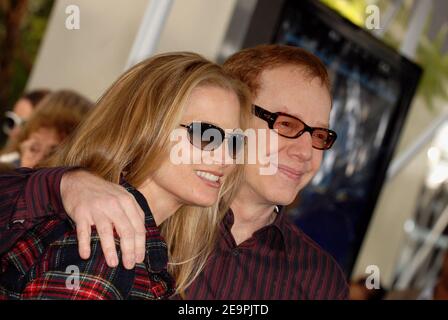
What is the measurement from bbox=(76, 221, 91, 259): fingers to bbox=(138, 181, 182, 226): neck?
A: 0.22 m

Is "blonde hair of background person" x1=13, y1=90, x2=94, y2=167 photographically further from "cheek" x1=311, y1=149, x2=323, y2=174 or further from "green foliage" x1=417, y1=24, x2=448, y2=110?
"green foliage" x1=417, y1=24, x2=448, y2=110

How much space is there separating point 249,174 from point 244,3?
185 cm

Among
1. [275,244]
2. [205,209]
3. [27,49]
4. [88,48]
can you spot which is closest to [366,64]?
[88,48]

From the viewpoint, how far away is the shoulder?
1.62 metres

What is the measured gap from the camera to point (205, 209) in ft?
4.27

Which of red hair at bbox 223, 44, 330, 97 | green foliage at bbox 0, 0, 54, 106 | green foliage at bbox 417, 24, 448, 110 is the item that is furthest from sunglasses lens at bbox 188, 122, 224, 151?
green foliage at bbox 417, 24, 448, 110

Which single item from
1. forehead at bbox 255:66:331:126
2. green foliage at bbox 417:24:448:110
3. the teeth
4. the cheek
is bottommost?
the teeth

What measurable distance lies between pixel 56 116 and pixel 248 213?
1155 mm

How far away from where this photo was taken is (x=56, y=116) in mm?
2496

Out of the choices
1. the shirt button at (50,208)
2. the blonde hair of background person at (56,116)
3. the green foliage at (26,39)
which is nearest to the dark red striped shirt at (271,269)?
the shirt button at (50,208)

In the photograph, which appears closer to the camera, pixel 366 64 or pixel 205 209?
pixel 205 209

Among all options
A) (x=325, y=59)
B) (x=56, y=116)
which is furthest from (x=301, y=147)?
(x=325, y=59)

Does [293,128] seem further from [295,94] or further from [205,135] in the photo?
[205,135]

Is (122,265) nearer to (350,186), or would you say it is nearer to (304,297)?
(304,297)
